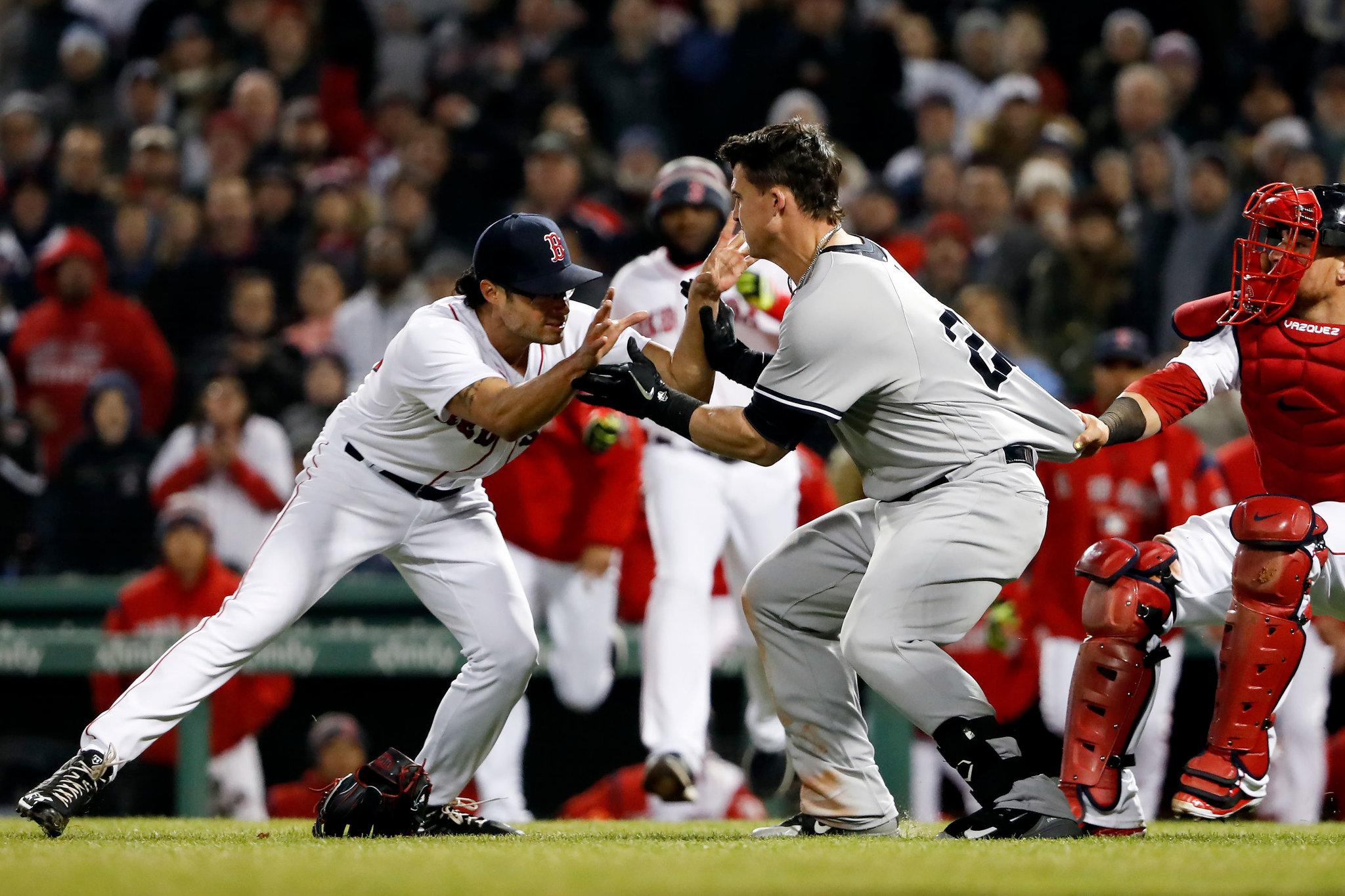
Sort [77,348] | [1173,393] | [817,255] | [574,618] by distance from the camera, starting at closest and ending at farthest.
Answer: [817,255] < [1173,393] < [574,618] < [77,348]

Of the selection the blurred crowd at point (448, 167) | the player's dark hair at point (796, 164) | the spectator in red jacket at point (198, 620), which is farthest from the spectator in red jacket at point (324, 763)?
the player's dark hair at point (796, 164)

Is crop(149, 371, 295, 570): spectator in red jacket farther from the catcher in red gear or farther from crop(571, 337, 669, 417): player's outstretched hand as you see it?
the catcher in red gear

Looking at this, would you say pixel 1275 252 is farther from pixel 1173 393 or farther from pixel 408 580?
pixel 408 580

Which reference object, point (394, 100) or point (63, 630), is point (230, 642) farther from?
point (394, 100)

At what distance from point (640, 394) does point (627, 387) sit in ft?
0.13

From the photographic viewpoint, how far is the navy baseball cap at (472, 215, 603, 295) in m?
4.90

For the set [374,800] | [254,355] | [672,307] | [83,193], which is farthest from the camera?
[83,193]

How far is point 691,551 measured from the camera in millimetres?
6480

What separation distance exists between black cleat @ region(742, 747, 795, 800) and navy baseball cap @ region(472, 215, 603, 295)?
2.83 m

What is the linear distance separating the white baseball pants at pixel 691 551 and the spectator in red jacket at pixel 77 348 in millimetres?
4100

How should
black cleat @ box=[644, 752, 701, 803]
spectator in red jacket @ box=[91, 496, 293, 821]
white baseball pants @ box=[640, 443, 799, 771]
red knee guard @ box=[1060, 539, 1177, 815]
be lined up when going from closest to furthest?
1. red knee guard @ box=[1060, 539, 1177, 815]
2. black cleat @ box=[644, 752, 701, 803]
3. white baseball pants @ box=[640, 443, 799, 771]
4. spectator in red jacket @ box=[91, 496, 293, 821]

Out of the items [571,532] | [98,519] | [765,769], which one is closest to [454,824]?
[571,532]

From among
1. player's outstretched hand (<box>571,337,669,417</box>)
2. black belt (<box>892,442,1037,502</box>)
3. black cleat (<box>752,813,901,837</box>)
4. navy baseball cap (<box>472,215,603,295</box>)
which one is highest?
navy baseball cap (<box>472,215,603,295</box>)

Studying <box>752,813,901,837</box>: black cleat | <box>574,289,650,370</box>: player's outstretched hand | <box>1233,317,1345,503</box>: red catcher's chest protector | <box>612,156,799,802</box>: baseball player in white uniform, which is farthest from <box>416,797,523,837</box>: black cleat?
<box>1233,317,1345,503</box>: red catcher's chest protector
